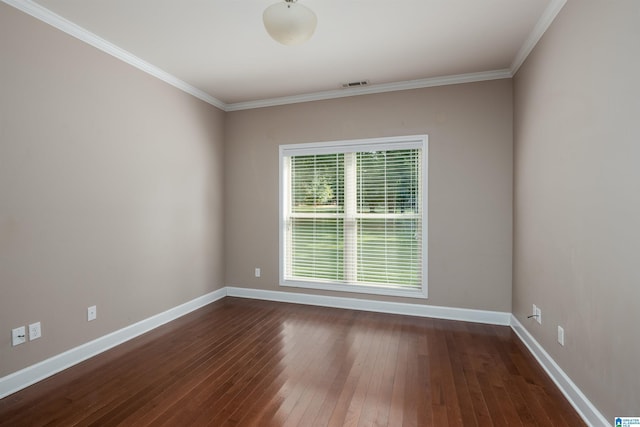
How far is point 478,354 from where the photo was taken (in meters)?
2.80

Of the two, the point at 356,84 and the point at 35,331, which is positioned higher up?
the point at 356,84

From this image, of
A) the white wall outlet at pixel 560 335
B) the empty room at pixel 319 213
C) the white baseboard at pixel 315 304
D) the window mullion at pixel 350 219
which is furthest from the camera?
the window mullion at pixel 350 219

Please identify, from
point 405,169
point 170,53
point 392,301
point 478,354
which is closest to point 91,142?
point 170,53

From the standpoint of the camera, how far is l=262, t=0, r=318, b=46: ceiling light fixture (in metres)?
1.93

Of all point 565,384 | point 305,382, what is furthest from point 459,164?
point 305,382

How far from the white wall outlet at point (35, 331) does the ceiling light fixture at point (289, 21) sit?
2.77 m

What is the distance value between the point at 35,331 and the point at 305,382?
209cm

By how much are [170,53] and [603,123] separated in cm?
353

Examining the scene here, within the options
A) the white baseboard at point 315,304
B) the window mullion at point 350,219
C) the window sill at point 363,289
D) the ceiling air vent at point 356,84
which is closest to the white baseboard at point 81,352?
the white baseboard at point 315,304

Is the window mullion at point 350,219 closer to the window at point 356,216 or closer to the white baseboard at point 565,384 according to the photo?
the window at point 356,216

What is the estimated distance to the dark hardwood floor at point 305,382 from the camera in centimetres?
197

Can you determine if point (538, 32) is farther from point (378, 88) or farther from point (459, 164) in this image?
point (378, 88)

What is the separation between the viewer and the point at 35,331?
2.37 m

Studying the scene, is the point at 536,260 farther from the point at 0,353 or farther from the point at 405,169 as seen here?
the point at 0,353
